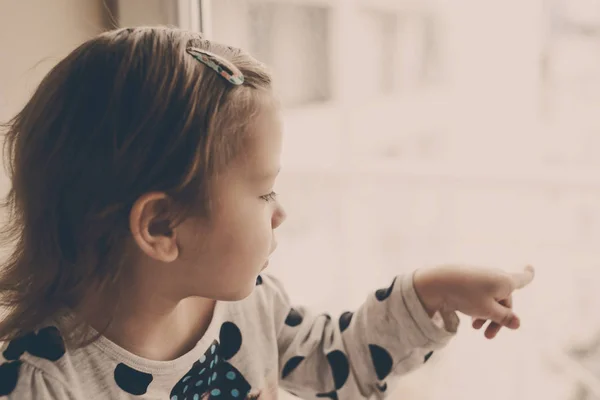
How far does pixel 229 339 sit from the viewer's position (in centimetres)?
79

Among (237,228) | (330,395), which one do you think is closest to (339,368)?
(330,395)

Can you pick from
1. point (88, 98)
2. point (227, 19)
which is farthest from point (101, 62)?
point (227, 19)

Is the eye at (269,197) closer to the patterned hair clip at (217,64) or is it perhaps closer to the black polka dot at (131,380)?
the patterned hair clip at (217,64)

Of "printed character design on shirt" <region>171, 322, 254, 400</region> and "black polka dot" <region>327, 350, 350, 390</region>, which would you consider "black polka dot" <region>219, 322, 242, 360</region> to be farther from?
"black polka dot" <region>327, 350, 350, 390</region>

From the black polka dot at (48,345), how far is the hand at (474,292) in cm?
39

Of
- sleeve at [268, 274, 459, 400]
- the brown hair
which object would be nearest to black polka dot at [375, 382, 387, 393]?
sleeve at [268, 274, 459, 400]

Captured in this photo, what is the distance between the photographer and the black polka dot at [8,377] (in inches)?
24.2

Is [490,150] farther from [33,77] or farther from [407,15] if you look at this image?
[33,77]

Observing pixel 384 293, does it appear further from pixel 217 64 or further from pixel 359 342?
pixel 217 64

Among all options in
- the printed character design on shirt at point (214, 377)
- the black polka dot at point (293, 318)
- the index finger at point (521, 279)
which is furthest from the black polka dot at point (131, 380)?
the index finger at point (521, 279)

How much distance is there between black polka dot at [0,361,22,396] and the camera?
61 centimetres

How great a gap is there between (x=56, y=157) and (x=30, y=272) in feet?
0.45

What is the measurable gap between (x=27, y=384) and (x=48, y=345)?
4 cm

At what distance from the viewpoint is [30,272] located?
0.67 m
